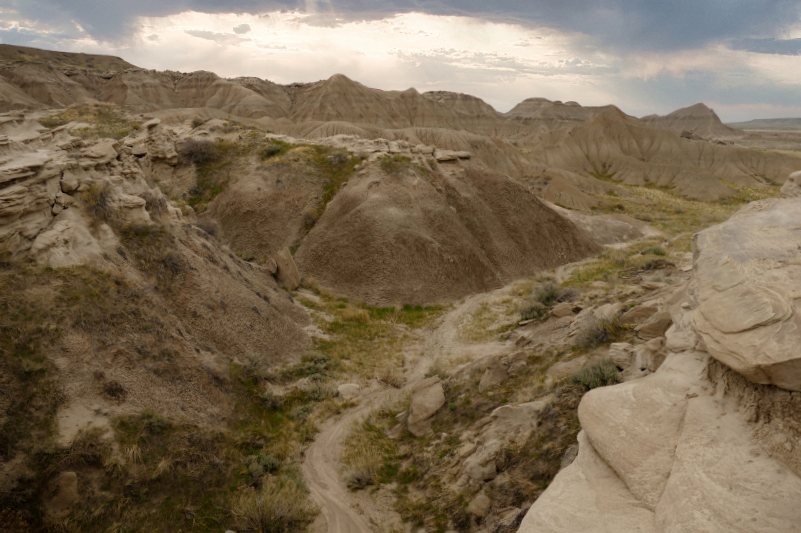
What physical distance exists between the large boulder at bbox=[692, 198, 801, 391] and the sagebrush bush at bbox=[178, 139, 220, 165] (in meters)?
27.1

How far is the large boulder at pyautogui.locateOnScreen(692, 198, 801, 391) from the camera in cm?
423

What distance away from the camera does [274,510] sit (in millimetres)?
7609

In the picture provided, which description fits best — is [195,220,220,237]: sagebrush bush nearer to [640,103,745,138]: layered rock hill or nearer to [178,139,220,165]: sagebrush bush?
[178,139,220,165]: sagebrush bush

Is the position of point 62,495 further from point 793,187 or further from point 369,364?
point 793,187

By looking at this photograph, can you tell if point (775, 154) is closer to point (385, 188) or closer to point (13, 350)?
point (385, 188)

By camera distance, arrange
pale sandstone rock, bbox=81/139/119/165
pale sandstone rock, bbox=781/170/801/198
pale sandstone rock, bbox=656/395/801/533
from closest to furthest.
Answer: pale sandstone rock, bbox=656/395/801/533 < pale sandstone rock, bbox=781/170/801/198 < pale sandstone rock, bbox=81/139/119/165

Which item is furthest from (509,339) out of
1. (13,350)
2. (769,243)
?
(13,350)

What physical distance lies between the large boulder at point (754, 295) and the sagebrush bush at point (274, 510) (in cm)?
725

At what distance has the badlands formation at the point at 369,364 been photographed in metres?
4.75

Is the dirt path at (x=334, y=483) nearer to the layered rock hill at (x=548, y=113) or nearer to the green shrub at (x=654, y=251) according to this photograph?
the green shrub at (x=654, y=251)

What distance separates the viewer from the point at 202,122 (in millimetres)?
30422

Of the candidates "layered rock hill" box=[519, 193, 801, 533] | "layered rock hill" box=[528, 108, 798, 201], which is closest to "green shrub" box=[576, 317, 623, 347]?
"layered rock hill" box=[519, 193, 801, 533]

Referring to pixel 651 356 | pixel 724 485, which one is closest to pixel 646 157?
pixel 651 356

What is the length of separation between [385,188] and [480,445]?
57.1 ft
